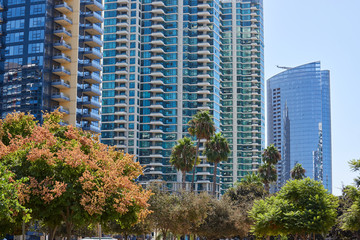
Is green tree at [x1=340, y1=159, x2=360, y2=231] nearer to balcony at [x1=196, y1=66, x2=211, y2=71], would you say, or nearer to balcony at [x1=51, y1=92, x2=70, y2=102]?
balcony at [x1=51, y1=92, x2=70, y2=102]

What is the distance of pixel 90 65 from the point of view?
109 meters

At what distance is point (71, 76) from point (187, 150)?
25.7 metres

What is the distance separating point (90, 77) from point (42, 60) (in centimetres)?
1223

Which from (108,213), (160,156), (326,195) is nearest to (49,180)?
(108,213)

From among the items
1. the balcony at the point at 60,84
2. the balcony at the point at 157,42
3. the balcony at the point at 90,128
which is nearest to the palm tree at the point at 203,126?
the balcony at the point at 90,128

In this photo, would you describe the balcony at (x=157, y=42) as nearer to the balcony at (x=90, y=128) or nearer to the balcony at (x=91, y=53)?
the balcony at (x=91, y=53)

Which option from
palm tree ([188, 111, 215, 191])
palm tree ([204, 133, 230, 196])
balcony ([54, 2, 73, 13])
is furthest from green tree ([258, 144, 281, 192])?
balcony ([54, 2, 73, 13])

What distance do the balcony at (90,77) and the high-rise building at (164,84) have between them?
38.1 metres


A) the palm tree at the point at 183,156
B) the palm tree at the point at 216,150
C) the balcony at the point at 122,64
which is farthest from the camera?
the balcony at the point at 122,64

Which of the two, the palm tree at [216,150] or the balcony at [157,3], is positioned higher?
the balcony at [157,3]

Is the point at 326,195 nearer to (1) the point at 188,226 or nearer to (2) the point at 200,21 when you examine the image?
(1) the point at 188,226

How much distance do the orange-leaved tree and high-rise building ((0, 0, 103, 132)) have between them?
6775 centimetres

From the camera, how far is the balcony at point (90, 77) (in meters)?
107

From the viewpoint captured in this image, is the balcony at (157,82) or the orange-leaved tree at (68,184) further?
the balcony at (157,82)
